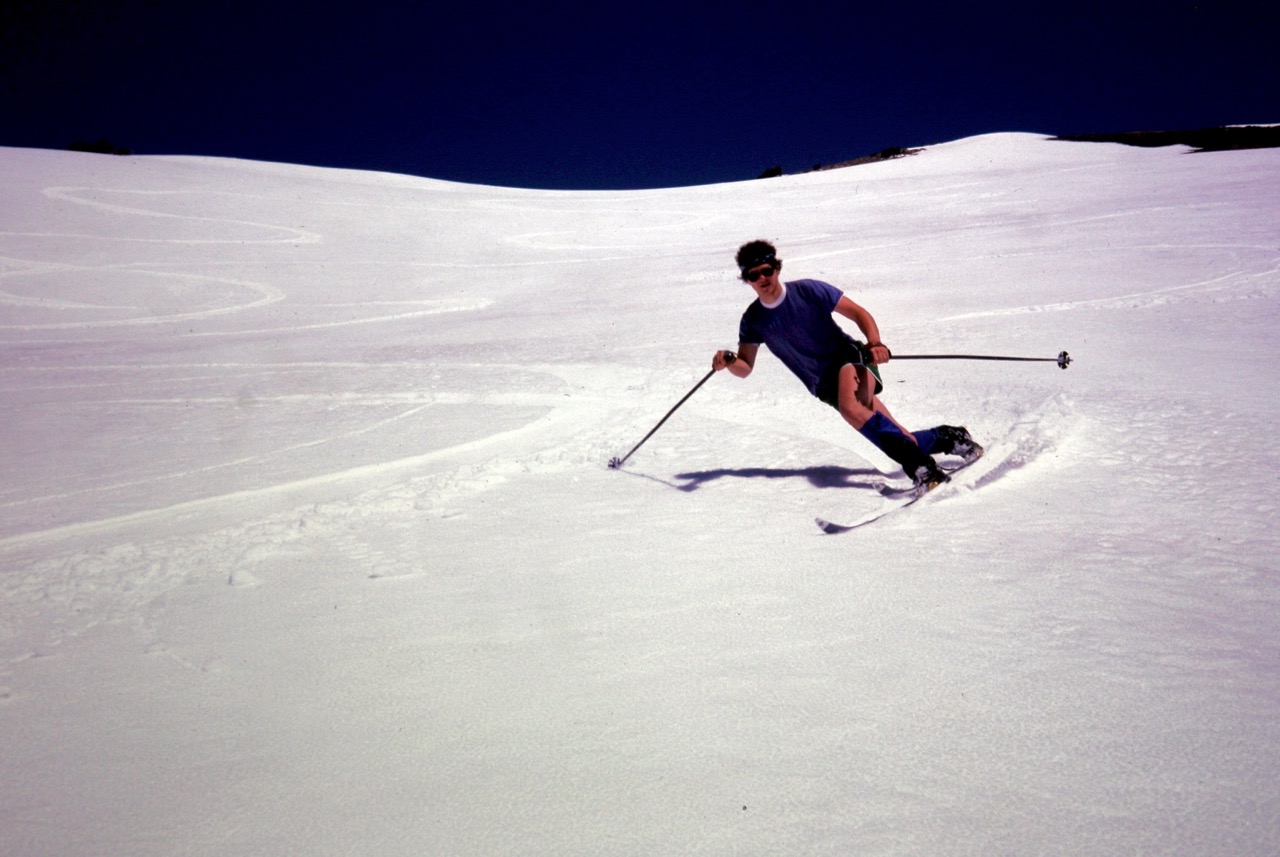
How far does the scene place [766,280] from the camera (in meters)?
3.96

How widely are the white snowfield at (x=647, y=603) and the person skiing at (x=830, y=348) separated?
305mm

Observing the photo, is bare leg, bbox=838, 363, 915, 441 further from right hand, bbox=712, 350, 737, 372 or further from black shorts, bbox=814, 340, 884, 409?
right hand, bbox=712, 350, 737, 372

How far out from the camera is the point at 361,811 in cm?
189

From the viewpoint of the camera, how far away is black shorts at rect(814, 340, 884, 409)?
4102mm

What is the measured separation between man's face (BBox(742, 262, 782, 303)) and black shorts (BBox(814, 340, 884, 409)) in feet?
1.50

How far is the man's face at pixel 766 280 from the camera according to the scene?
3.95 m

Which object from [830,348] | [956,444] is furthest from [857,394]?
[956,444]

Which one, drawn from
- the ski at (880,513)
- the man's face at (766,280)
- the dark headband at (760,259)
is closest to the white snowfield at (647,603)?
the ski at (880,513)

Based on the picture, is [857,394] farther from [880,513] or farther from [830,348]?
[880,513]

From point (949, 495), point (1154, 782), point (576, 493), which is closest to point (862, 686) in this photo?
point (1154, 782)

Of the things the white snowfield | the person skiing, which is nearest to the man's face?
the person skiing

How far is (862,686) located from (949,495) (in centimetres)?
186

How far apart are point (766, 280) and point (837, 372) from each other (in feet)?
2.05

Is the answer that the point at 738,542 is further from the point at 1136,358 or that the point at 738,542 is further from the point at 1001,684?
the point at 1136,358
